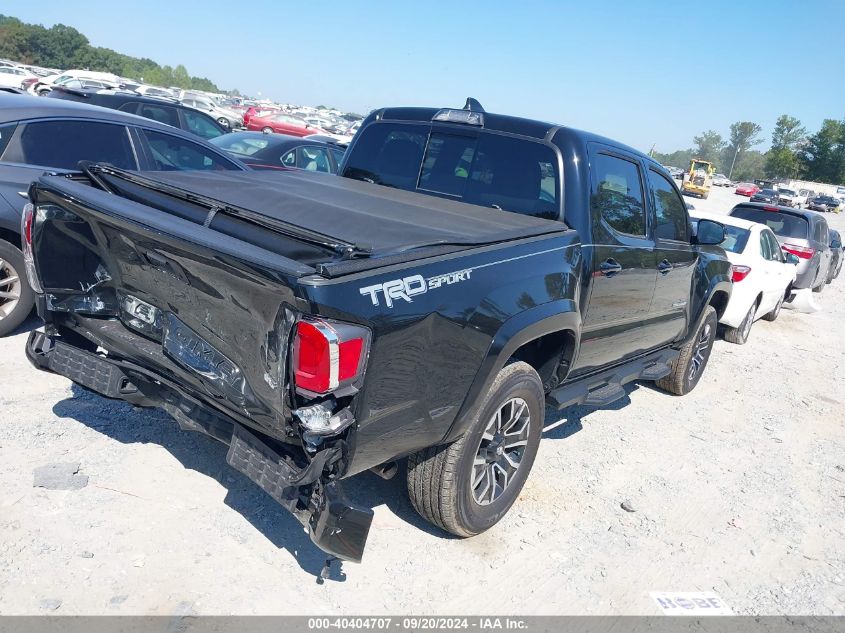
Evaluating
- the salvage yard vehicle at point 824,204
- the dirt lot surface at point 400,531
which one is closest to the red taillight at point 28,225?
the dirt lot surface at point 400,531

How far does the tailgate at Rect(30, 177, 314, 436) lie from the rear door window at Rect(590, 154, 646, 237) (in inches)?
94.3

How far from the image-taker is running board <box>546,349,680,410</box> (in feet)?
14.2

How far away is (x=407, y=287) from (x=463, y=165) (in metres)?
2.14

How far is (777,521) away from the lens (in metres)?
4.55

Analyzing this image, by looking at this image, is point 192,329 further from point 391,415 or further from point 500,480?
point 500,480

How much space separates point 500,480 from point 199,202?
2.13 meters

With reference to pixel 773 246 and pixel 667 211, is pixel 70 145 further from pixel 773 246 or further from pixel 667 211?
pixel 773 246

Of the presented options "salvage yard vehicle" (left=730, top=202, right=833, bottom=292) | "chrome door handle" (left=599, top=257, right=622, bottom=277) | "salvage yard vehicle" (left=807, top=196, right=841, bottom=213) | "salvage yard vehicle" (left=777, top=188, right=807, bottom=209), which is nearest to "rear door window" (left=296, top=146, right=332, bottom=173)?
"salvage yard vehicle" (left=730, top=202, right=833, bottom=292)

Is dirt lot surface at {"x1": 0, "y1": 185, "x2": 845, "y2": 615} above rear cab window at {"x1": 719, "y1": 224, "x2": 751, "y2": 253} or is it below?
below

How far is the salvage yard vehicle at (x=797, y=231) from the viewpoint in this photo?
12258 millimetres

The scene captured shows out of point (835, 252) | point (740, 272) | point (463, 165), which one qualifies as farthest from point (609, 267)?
point (835, 252)

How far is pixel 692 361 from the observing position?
21.9 feet

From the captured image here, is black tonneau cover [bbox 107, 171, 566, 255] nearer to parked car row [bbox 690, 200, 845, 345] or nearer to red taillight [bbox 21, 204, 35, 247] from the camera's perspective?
red taillight [bbox 21, 204, 35, 247]

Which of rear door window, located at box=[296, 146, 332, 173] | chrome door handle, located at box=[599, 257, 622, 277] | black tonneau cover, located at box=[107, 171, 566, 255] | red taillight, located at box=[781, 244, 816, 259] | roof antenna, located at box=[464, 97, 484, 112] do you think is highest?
roof antenna, located at box=[464, 97, 484, 112]
